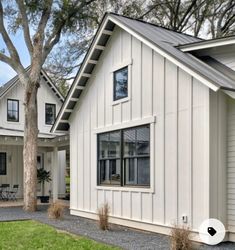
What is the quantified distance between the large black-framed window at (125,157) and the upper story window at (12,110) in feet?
33.2

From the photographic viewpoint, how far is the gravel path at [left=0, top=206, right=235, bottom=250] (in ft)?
27.8

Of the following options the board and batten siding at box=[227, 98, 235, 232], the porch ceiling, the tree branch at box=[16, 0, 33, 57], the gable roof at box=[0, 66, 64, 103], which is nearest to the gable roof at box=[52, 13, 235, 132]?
the board and batten siding at box=[227, 98, 235, 232]

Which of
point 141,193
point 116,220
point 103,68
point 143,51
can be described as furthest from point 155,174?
point 103,68

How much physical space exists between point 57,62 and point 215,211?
19.9 meters

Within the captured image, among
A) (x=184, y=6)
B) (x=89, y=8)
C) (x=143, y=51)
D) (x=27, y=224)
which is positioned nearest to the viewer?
(x=143, y=51)

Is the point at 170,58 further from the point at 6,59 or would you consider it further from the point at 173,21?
the point at 173,21

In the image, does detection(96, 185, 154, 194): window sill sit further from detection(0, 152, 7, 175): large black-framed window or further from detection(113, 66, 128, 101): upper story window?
detection(0, 152, 7, 175): large black-framed window

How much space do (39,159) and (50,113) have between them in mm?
2563

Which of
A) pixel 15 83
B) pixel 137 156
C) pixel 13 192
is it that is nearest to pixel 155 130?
pixel 137 156

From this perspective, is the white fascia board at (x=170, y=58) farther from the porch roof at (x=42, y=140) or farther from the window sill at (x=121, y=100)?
the porch roof at (x=42, y=140)

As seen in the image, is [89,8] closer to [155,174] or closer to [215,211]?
[155,174]

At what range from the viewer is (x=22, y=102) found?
71.9 ft

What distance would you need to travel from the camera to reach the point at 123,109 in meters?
11.5

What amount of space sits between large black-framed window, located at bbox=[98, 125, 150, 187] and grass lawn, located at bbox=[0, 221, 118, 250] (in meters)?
2.21
